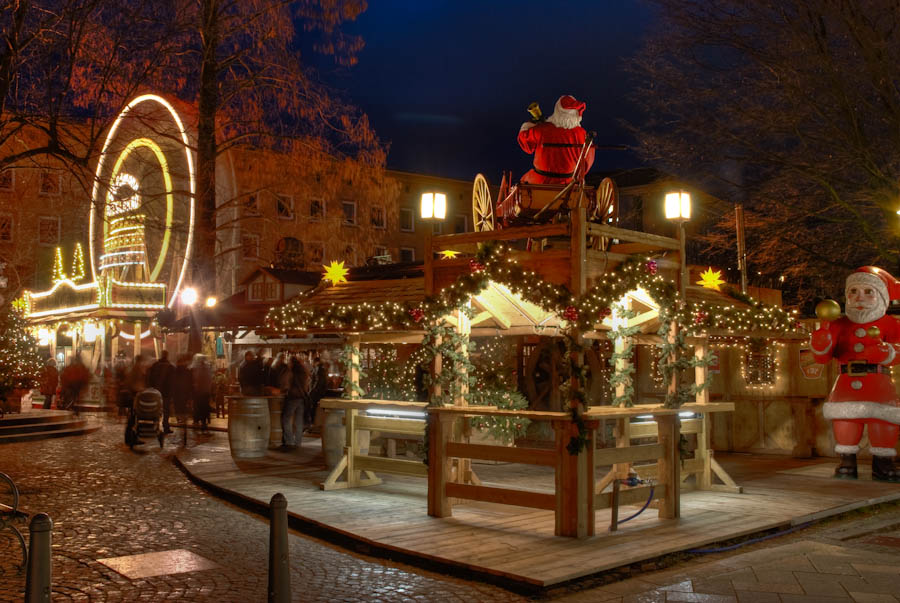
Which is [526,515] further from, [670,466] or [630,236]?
[630,236]

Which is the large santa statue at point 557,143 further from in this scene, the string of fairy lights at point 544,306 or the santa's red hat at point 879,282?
the santa's red hat at point 879,282

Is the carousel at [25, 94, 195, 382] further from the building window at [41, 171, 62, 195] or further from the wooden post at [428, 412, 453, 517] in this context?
the wooden post at [428, 412, 453, 517]

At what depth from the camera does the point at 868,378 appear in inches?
480

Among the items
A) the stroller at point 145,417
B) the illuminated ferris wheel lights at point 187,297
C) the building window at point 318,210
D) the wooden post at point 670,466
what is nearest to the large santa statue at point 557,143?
the wooden post at point 670,466

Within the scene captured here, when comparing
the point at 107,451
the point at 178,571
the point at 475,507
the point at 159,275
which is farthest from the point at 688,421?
the point at 159,275

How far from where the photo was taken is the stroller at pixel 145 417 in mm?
16703

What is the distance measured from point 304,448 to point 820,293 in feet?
58.2

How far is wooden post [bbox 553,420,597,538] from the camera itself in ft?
26.6

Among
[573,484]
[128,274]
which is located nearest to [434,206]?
[573,484]

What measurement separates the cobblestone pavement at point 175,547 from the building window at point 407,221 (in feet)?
135

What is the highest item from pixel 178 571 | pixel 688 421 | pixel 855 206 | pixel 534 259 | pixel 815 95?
pixel 815 95

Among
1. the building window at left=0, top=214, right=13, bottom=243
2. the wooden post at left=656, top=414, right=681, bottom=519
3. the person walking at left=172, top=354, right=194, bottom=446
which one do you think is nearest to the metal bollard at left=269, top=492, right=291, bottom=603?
the wooden post at left=656, top=414, right=681, bottom=519

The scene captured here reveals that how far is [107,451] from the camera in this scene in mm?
16641

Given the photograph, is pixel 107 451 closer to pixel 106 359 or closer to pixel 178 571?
pixel 178 571
